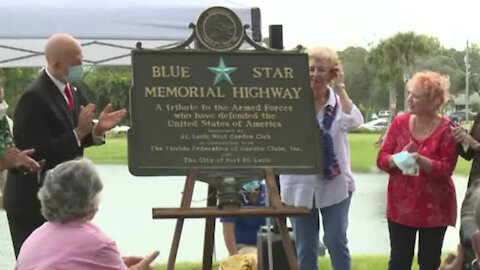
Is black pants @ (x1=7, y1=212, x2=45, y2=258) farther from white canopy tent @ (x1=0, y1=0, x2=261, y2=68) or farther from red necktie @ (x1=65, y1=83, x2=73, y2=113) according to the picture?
white canopy tent @ (x1=0, y1=0, x2=261, y2=68)

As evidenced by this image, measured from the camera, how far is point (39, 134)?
4.89m

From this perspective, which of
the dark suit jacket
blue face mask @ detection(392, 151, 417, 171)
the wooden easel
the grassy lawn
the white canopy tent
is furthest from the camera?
the grassy lawn

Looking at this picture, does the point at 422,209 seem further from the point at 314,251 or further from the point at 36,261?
the point at 36,261

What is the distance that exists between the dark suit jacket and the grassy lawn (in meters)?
15.2

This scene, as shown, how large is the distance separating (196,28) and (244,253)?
87.0 inches

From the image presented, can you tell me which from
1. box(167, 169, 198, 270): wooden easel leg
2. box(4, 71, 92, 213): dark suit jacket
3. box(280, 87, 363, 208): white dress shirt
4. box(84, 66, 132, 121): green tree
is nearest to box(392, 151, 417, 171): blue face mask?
box(280, 87, 363, 208): white dress shirt

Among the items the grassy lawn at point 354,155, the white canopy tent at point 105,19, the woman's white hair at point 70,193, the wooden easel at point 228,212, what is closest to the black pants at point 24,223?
the wooden easel at point 228,212

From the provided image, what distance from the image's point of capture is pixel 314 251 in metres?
5.59

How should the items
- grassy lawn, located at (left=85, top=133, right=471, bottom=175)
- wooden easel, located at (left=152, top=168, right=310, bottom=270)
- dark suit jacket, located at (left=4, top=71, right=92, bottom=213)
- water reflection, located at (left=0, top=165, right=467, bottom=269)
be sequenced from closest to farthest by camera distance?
wooden easel, located at (left=152, top=168, right=310, bottom=270) → dark suit jacket, located at (left=4, top=71, right=92, bottom=213) → water reflection, located at (left=0, top=165, right=467, bottom=269) → grassy lawn, located at (left=85, top=133, right=471, bottom=175)

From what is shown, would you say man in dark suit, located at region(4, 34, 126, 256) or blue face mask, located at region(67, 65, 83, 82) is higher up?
blue face mask, located at region(67, 65, 83, 82)

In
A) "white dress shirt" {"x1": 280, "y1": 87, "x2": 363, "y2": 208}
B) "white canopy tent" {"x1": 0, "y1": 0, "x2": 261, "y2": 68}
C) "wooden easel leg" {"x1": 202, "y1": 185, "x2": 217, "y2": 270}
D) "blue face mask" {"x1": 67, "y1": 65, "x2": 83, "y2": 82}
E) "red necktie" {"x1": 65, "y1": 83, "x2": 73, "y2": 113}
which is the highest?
"white canopy tent" {"x1": 0, "y1": 0, "x2": 261, "y2": 68}

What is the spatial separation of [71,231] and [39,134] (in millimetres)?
1624

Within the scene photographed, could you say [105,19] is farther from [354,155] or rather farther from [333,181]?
[354,155]

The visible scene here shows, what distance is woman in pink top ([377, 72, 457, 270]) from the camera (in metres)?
5.41
